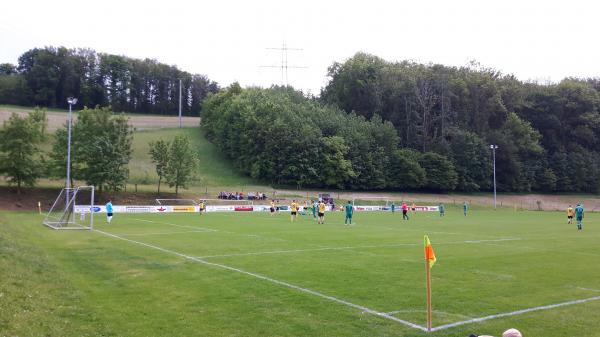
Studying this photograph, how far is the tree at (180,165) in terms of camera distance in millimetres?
63969

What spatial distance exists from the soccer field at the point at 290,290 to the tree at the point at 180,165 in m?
42.6

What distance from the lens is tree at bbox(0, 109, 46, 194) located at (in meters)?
53.6

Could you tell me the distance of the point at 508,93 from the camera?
105m

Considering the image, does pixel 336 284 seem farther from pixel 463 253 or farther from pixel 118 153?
pixel 118 153

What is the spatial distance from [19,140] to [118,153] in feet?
33.1

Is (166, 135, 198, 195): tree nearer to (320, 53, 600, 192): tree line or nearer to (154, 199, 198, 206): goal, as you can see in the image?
(154, 199, 198, 206): goal

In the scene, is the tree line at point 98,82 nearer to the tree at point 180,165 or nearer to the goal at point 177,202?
the tree at point 180,165

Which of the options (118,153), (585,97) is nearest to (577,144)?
(585,97)

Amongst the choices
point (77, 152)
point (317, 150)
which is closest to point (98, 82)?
point (317, 150)

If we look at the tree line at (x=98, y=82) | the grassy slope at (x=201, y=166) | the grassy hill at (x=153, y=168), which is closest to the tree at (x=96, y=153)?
the grassy hill at (x=153, y=168)

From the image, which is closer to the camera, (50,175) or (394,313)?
(394,313)

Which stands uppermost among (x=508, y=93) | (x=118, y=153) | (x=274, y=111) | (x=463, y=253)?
(x=508, y=93)

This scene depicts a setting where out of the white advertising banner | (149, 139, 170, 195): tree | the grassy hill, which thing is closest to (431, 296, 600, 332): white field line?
the white advertising banner

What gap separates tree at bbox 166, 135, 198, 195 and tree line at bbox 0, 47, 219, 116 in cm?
6661
